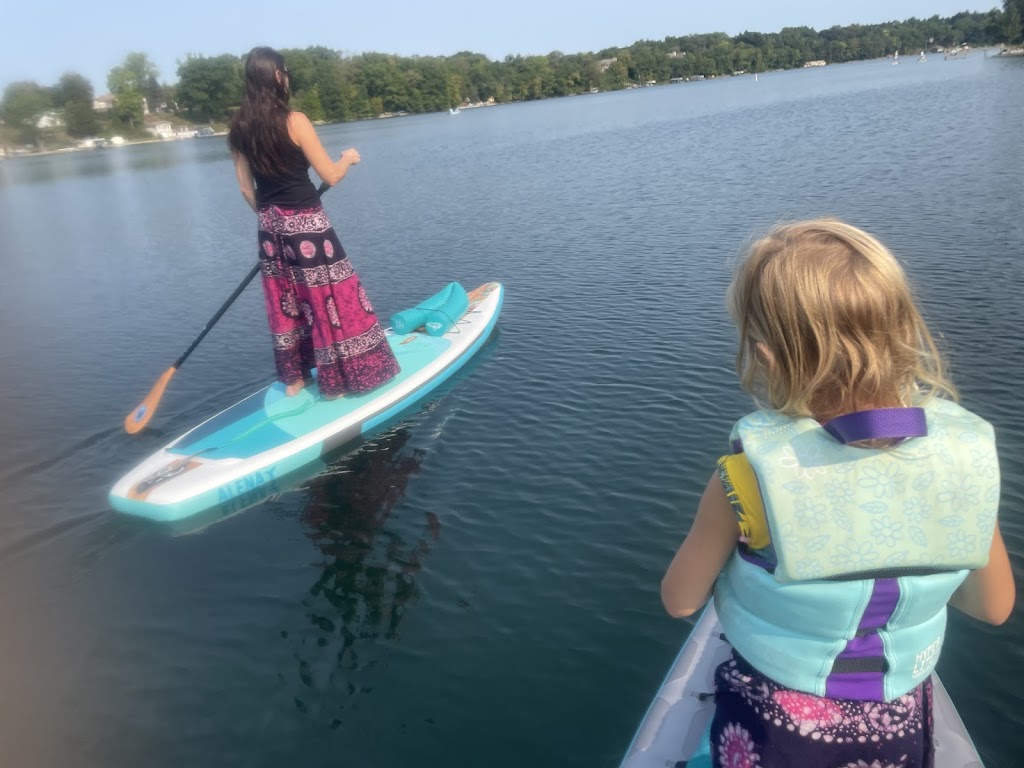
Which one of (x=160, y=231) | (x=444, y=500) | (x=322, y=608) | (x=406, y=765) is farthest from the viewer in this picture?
(x=160, y=231)

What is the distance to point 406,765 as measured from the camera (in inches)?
136

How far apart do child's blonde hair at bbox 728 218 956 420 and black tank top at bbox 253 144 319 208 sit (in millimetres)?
4674

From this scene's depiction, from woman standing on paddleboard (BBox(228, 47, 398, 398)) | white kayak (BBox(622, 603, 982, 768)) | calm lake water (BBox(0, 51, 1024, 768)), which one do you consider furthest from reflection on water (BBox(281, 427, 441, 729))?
white kayak (BBox(622, 603, 982, 768))

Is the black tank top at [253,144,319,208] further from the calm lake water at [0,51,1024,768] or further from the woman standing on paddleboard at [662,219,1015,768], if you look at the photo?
the woman standing on paddleboard at [662,219,1015,768]

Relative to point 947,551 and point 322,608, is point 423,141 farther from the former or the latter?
point 947,551

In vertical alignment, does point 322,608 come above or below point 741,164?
below

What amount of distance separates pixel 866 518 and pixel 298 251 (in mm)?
5101

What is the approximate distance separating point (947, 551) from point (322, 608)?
3.59 m

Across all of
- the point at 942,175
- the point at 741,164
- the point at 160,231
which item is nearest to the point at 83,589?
the point at 942,175

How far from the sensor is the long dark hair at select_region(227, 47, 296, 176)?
213 inches

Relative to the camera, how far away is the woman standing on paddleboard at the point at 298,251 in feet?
18.0

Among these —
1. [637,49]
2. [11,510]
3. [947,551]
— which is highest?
[637,49]

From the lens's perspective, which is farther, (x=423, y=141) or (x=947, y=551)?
(x=423, y=141)

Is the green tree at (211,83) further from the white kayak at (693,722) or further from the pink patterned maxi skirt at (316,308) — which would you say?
the white kayak at (693,722)
